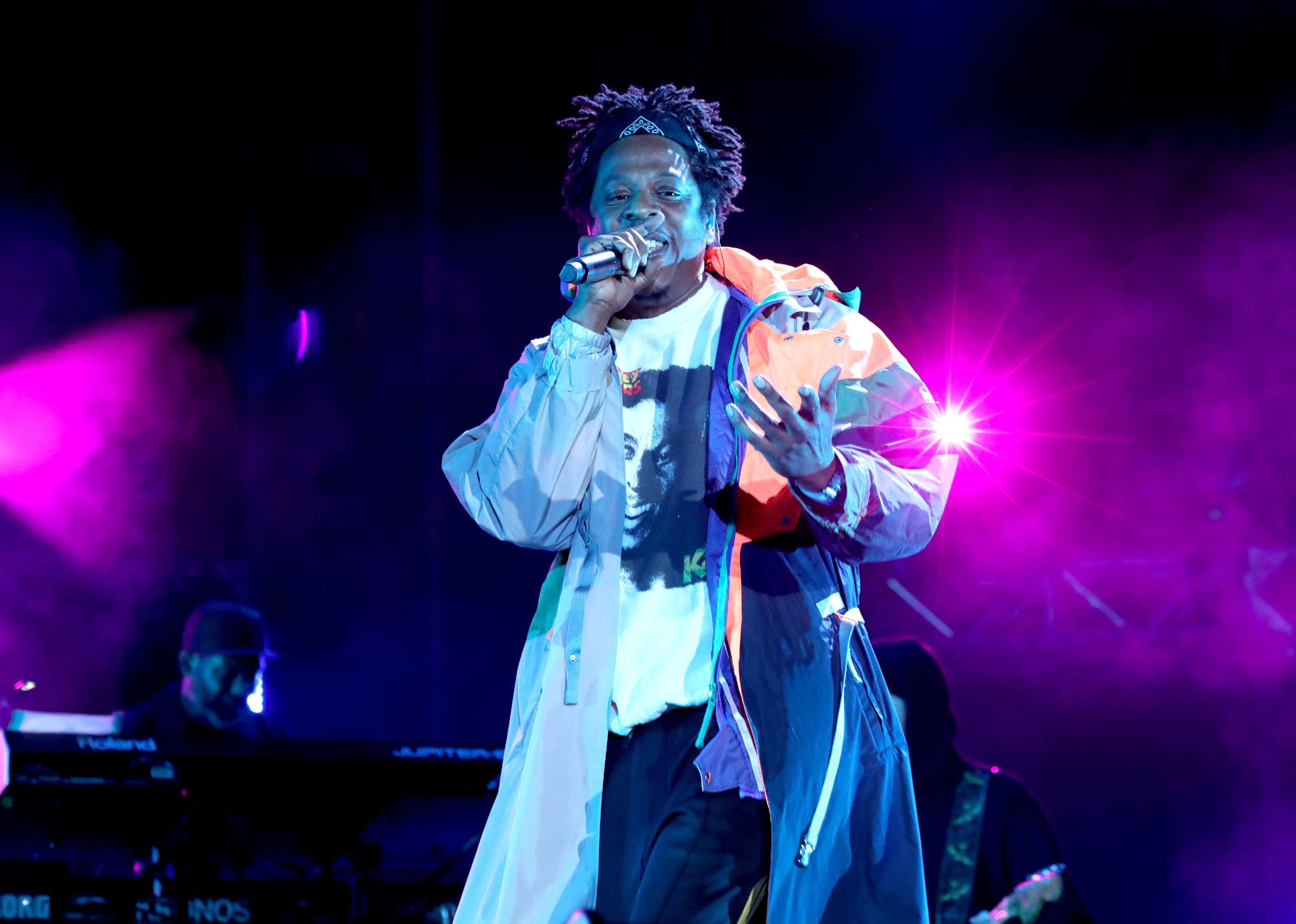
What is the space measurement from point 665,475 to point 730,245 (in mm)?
3536

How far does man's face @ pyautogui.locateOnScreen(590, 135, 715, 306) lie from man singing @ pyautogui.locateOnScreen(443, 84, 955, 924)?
2 cm

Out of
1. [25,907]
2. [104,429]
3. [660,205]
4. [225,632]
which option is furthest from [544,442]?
[104,429]

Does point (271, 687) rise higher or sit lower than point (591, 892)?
lower

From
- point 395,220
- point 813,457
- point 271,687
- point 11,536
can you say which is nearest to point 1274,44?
point 395,220

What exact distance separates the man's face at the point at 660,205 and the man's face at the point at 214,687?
3.44 metres

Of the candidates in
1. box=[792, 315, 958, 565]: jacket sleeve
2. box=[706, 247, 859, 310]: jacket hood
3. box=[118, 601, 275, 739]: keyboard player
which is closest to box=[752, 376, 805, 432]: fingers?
box=[792, 315, 958, 565]: jacket sleeve

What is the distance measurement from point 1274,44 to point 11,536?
687cm

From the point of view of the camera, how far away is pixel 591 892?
190 centimetres

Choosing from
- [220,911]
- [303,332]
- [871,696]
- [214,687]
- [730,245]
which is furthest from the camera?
[303,332]

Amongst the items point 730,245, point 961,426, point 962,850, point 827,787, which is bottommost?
point 962,850

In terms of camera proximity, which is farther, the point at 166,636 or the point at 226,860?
the point at 166,636

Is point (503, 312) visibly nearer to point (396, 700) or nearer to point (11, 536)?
point (396, 700)

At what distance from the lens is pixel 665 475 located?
6.83ft

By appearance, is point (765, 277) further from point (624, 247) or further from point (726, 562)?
point (726, 562)
